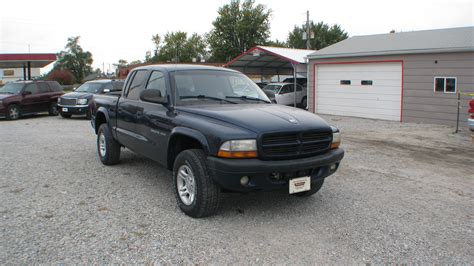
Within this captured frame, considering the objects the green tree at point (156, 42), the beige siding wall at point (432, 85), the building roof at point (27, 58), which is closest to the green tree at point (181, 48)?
the green tree at point (156, 42)

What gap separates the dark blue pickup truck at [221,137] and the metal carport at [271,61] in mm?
14478

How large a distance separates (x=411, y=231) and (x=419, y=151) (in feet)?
18.2

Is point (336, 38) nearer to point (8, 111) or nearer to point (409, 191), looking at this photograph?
point (8, 111)

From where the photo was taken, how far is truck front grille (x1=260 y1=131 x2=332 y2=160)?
421cm

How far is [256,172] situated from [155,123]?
6.11 ft

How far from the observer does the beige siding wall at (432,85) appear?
13.4 m

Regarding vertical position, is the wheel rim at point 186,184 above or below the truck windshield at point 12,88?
below

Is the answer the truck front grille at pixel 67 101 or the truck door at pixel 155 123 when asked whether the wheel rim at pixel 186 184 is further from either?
the truck front grille at pixel 67 101

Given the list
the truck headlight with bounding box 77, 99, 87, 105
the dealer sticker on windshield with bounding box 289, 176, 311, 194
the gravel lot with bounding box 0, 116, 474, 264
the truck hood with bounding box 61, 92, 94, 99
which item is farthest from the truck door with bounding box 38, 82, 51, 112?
the dealer sticker on windshield with bounding box 289, 176, 311, 194

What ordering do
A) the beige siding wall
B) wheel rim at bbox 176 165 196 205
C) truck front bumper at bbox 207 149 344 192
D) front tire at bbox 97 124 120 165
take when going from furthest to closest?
1. the beige siding wall
2. front tire at bbox 97 124 120 165
3. wheel rim at bbox 176 165 196 205
4. truck front bumper at bbox 207 149 344 192

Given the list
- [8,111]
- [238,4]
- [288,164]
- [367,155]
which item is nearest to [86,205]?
[288,164]

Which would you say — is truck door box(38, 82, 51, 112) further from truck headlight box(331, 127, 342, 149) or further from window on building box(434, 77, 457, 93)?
window on building box(434, 77, 457, 93)

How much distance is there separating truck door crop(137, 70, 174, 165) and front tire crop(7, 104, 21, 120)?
1226 centimetres

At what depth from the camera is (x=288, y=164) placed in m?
4.22
